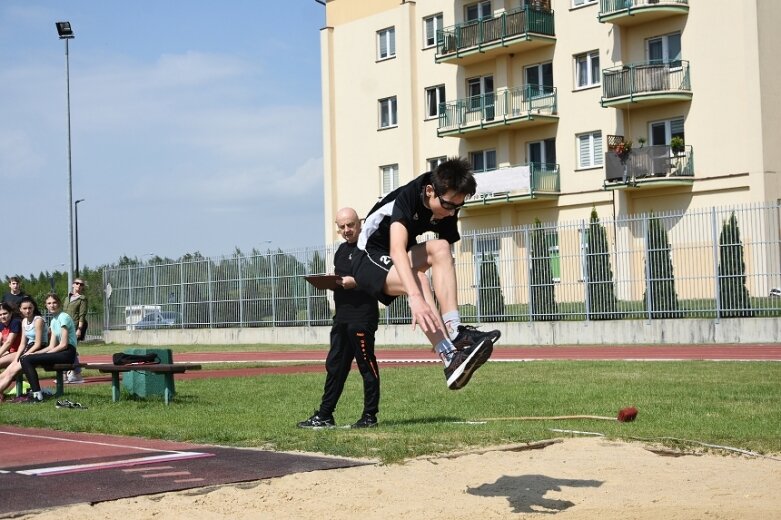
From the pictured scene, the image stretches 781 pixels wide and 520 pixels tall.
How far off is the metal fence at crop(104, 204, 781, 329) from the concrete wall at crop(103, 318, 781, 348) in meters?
0.23

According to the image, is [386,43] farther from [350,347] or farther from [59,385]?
[350,347]

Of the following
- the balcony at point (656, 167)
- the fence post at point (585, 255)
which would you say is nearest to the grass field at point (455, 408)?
the fence post at point (585, 255)

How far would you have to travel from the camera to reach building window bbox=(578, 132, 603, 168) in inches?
1553

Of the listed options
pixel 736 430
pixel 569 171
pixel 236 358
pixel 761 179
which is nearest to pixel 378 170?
pixel 569 171

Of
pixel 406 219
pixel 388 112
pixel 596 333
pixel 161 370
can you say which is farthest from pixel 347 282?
pixel 388 112

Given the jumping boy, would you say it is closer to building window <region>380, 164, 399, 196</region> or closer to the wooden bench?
the wooden bench

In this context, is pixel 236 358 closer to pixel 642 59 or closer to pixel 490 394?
pixel 490 394

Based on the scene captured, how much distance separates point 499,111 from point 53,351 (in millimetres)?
28768

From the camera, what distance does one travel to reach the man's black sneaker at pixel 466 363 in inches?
294

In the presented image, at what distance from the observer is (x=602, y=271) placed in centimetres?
2616

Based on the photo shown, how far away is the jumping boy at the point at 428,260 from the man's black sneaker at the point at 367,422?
2510mm

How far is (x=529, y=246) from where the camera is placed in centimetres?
2756

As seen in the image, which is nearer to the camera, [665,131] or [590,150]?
[665,131]

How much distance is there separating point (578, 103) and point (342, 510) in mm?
34618
